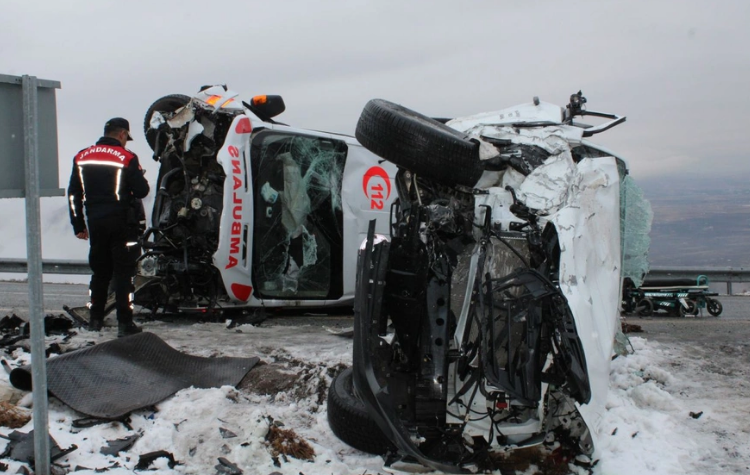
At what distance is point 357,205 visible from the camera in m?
7.16

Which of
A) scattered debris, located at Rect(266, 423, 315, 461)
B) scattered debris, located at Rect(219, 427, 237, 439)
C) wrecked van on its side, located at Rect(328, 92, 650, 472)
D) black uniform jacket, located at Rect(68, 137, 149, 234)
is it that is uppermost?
black uniform jacket, located at Rect(68, 137, 149, 234)

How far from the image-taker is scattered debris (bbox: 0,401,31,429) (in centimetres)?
367

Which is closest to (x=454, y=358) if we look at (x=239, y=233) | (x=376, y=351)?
(x=376, y=351)

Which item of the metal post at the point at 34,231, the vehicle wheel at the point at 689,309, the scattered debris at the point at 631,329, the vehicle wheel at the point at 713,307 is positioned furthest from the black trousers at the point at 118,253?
the vehicle wheel at the point at 713,307

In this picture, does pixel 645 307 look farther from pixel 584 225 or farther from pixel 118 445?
pixel 118 445

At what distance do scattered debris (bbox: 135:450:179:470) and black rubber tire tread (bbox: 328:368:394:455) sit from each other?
0.83 metres

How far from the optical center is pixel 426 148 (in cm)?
366

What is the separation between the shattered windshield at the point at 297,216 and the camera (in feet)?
22.1

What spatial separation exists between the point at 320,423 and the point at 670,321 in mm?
5217

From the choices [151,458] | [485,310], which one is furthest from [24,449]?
[485,310]

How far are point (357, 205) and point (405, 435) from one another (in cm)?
417

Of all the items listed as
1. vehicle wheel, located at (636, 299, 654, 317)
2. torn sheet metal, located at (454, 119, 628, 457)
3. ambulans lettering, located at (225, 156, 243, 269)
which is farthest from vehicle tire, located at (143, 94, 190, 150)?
vehicle wheel, located at (636, 299, 654, 317)

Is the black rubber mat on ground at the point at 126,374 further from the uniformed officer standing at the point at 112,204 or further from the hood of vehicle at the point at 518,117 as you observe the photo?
the hood of vehicle at the point at 518,117

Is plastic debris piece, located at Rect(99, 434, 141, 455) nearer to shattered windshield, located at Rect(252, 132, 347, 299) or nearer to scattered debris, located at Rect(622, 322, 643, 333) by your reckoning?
shattered windshield, located at Rect(252, 132, 347, 299)
